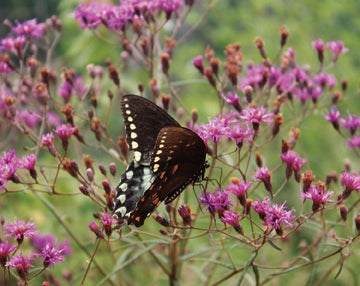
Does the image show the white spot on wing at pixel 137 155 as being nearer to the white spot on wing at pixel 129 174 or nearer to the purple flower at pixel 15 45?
the white spot on wing at pixel 129 174

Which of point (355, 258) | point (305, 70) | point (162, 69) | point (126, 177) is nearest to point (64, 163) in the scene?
point (126, 177)

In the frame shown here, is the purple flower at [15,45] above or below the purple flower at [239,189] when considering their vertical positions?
above

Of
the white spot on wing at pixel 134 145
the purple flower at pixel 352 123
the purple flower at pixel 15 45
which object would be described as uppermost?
the purple flower at pixel 15 45

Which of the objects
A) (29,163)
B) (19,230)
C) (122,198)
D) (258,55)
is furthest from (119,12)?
(258,55)

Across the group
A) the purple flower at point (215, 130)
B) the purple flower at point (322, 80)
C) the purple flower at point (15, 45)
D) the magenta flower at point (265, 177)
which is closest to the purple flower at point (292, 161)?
the magenta flower at point (265, 177)

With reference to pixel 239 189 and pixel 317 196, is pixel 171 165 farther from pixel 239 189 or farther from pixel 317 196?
pixel 317 196

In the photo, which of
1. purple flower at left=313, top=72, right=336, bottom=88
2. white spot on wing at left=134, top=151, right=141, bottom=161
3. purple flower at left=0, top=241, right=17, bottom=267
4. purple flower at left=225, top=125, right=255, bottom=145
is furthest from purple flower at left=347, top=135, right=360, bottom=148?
purple flower at left=0, top=241, right=17, bottom=267

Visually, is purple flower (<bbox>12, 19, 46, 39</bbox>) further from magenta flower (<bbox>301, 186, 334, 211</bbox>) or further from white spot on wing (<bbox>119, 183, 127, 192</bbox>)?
magenta flower (<bbox>301, 186, 334, 211</bbox>)
